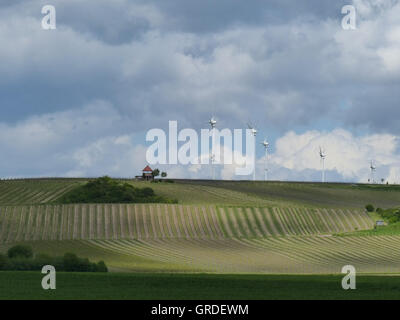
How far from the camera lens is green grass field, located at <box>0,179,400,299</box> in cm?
9081

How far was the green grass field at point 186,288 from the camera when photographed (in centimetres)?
4884

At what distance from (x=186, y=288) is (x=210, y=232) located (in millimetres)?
74430

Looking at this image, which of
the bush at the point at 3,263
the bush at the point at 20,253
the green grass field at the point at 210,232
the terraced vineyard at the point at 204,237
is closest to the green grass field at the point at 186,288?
the green grass field at the point at 210,232

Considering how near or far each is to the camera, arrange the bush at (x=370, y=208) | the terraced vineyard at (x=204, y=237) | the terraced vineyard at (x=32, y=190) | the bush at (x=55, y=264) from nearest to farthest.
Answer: the bush at (x=55, y=264) < the terraced vineyard at (x=204, y=237) < the terraced vineyard at (x=32, y=190) < the bush at (x=370, y=208)

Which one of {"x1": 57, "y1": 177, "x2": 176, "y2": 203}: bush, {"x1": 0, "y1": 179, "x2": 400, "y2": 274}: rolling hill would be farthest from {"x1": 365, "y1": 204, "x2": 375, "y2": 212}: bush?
{"x1": 57, "y1": 177, "x2": 176, "y2": 203}: bush

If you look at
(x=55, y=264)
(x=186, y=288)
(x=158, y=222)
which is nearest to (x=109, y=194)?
(x=158, y=222)

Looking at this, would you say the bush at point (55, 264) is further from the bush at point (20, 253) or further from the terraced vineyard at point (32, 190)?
the terraced vineyard at point (32, 190)

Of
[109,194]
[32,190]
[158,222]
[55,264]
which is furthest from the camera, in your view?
[32,190]

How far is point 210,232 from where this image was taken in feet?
420

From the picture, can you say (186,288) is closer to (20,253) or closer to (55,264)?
(55,264)

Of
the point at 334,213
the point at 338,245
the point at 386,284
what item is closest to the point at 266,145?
the point at 334,213

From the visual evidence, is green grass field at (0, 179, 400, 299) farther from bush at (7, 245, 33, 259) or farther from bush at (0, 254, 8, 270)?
bush at (0, 254, 8, 270)

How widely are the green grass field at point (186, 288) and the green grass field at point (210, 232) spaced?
527mm

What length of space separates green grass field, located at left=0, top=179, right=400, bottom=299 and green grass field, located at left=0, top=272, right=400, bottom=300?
1.73ft
